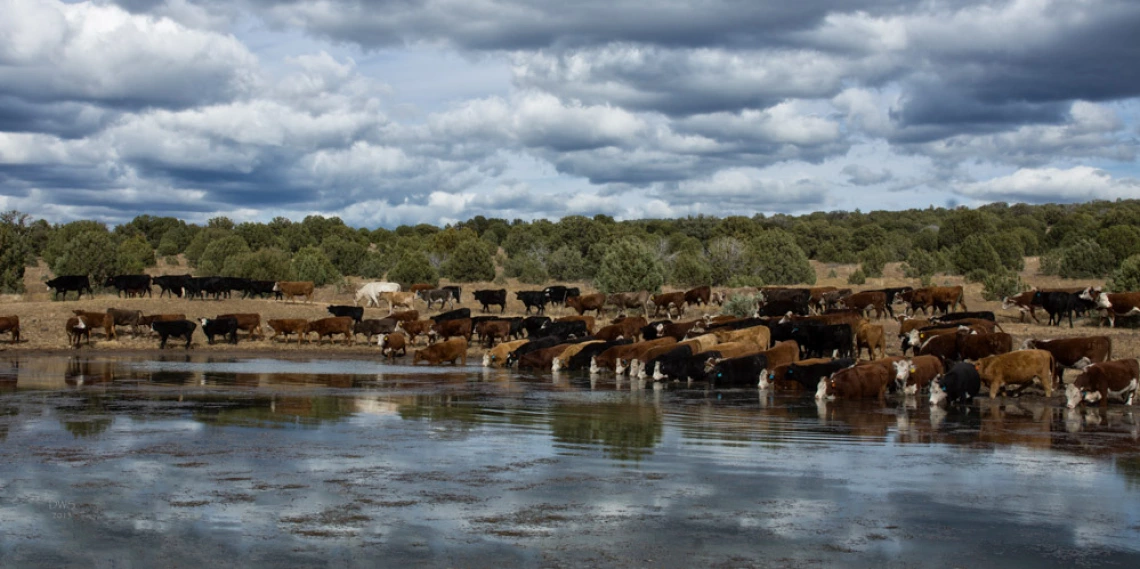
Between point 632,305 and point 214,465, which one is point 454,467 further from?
point 632,305

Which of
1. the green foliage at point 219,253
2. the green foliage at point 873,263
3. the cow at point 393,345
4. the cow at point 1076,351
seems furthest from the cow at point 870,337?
the green foliage at point 219,253

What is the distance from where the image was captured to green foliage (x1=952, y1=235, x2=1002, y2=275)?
59241mm

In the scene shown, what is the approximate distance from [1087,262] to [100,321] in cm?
4992

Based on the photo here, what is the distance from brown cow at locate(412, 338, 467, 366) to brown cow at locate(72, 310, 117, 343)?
12102 mm

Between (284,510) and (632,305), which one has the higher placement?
(632,305)

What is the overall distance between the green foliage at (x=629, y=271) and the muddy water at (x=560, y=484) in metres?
28.5

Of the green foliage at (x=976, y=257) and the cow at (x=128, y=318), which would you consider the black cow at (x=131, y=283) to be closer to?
the cow at (x=128, y=318)

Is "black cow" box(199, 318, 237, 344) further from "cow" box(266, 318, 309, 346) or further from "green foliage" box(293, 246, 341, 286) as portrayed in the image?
"green foliage" box(293, 246, 341, 286)

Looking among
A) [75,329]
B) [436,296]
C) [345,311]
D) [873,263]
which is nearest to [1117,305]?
[436,296]

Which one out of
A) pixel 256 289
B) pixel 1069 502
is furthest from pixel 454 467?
pixel 256 289

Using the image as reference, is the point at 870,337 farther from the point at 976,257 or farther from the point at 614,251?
the point at 976,257

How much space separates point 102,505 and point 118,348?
1061 inches

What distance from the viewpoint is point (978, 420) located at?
55.6 ft

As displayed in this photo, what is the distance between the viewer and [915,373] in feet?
68.4
